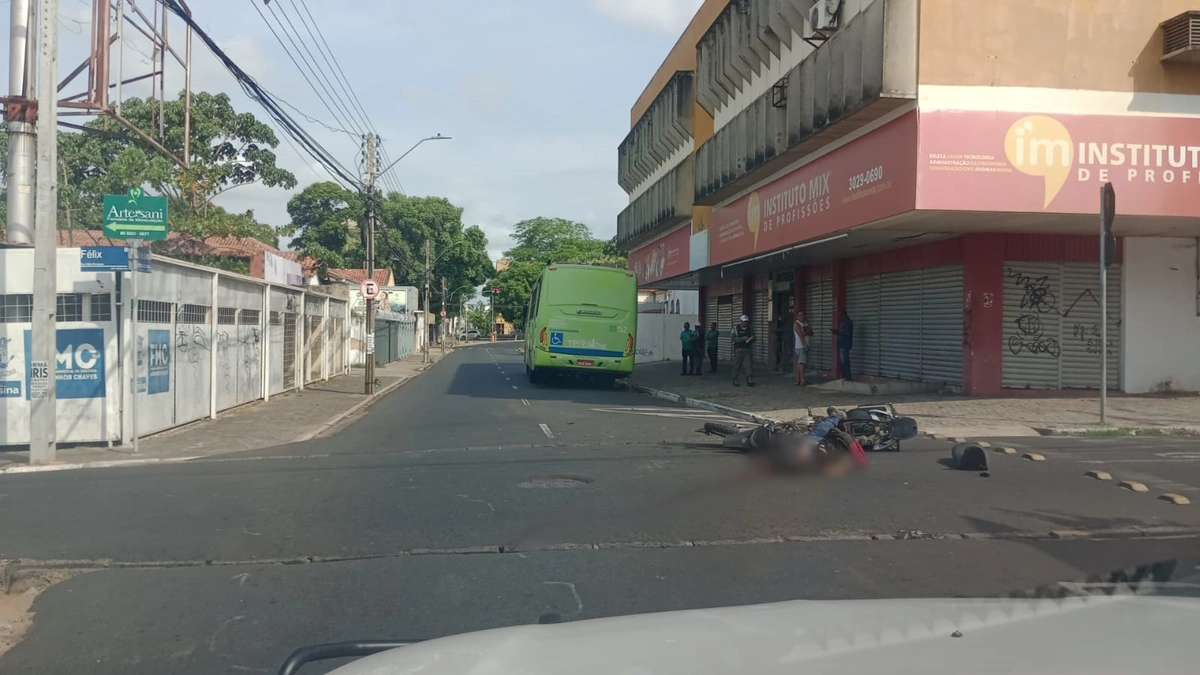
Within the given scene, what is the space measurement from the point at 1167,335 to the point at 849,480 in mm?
11831

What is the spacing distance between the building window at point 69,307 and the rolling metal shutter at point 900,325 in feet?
51.3

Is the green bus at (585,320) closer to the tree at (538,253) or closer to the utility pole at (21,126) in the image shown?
the utility pole at (21,126)

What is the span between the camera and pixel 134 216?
12.1 meters

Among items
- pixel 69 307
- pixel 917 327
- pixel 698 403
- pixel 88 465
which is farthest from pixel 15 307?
pixel 917 327

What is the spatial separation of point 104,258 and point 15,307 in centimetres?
201

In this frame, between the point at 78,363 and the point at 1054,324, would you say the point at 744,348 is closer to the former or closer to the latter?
the point at 1054,324

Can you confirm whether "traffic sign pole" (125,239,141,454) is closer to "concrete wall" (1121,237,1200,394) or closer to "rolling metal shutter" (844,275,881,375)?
"rolling metal shutter" (844,275,881,375)

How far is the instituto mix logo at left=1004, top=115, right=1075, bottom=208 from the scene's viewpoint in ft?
49.1

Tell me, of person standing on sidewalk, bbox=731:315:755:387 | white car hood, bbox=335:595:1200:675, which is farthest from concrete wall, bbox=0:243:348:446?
white car hood, bbox=335:595:1200:675

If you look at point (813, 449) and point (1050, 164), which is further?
A: point (1050, 164)

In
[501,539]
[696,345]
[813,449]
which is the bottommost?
[501,539]

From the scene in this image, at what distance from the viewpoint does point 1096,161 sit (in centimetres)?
1503

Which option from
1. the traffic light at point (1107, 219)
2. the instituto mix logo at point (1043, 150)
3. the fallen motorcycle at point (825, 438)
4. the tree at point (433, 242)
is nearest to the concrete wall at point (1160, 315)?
the instituto mix logo at point (1043, 150)

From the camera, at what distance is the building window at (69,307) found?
13328 mm
